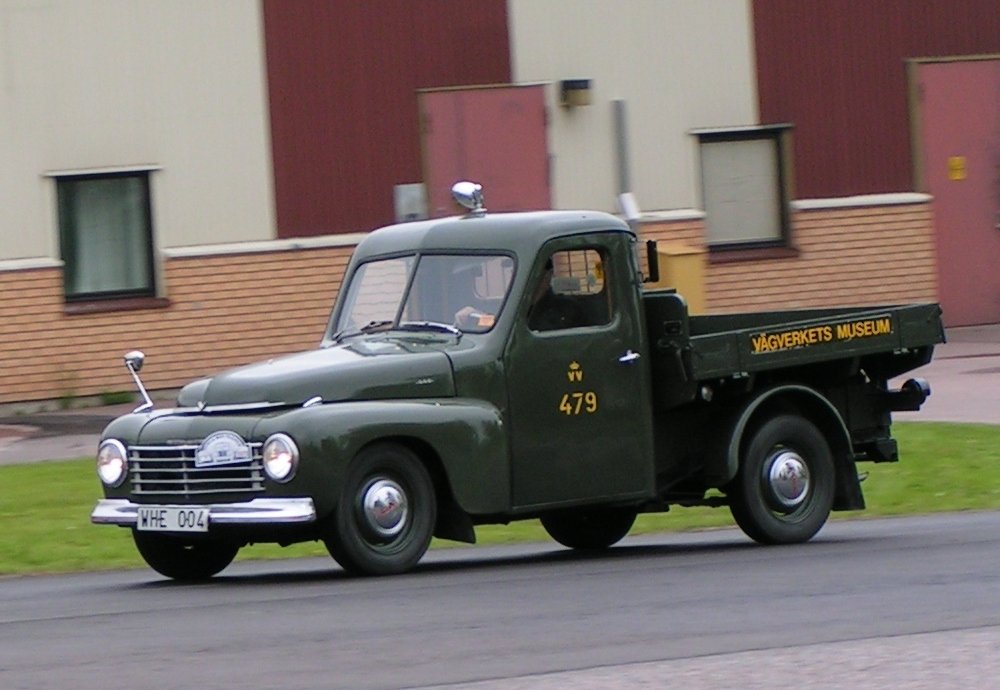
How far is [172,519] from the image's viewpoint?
435 inches

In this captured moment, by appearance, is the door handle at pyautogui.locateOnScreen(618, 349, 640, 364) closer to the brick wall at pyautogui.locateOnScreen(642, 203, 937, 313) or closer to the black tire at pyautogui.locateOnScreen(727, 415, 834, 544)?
the black tire at pyautogui.locateOnScreen(727, 415, 834, 544)

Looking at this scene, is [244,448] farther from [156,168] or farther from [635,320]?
[156,168]

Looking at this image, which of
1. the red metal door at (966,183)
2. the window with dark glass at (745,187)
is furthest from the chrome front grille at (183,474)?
the red metal door at (966,183)

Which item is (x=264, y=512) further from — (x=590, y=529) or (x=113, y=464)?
(x=590, y=529)

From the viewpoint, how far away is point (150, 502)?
444 inches

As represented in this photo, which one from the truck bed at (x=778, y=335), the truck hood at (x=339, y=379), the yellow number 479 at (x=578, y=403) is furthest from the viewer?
the truck bed at (x=778, y=335)

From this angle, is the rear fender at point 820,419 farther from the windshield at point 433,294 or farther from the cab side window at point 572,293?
the windshield at point 433,294

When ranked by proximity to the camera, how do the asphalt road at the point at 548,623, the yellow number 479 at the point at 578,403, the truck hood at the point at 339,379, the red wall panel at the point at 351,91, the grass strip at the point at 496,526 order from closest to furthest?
the asphalt road at the point at 548,623
the truck hood at the point at 339,379
the yellow number 479 at the point at 578,403
the grass strip at the point at 496,526
the red wall panel at the point at 351,91

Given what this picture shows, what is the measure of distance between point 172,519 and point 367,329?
1.76 metres

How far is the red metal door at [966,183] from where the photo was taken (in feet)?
88.3

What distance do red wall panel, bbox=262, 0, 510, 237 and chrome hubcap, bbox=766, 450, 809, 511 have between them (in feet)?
39.0

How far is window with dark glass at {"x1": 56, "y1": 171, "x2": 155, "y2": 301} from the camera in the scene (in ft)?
76.0

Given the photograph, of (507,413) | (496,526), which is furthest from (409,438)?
(496,526)

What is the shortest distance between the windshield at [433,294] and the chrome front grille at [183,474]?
1513 millimetres
